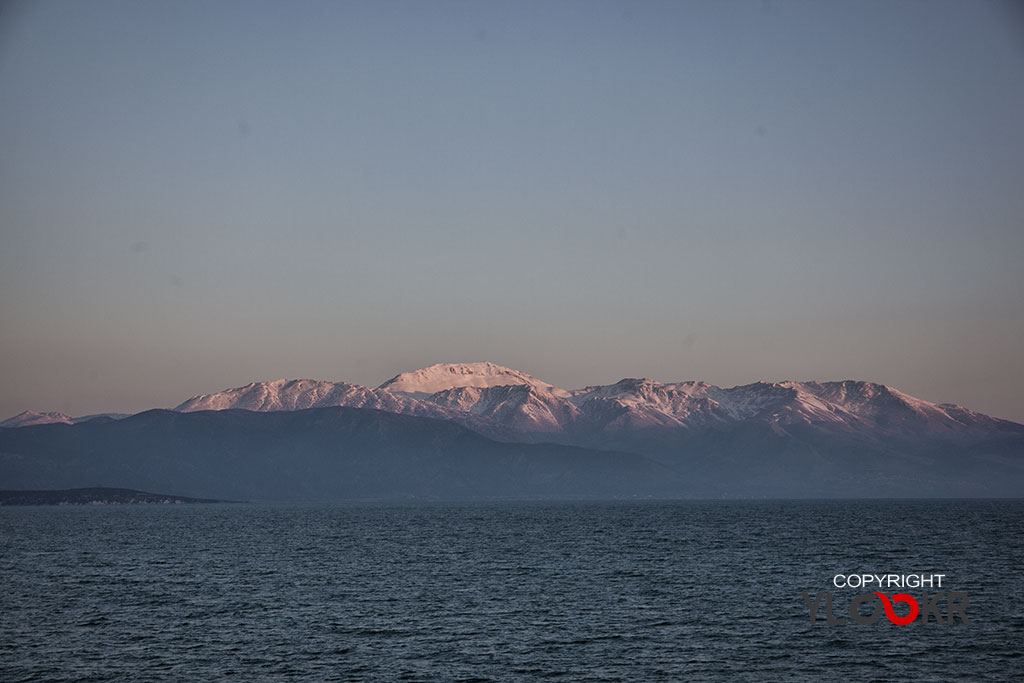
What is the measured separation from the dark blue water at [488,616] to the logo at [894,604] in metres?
1.73

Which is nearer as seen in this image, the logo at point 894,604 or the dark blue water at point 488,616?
the dark blue water at point 488,616

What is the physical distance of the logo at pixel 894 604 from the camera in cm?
6962

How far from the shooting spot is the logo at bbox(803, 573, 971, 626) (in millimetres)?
69625

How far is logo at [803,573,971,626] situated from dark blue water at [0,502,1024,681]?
1.73 meters

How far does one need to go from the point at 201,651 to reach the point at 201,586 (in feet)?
106

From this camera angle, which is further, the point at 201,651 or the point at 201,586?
the point at 201,586

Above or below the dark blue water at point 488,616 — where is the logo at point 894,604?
above

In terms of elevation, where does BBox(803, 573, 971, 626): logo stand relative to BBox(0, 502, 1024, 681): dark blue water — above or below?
above

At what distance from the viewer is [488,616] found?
243ft

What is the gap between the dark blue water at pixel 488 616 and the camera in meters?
56.5

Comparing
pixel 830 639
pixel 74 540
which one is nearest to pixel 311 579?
pixel 830 639

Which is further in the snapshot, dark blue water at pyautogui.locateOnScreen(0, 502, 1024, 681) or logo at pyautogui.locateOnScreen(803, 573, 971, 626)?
logo at pyautogui.locateOnScreen(803, 573, 971, 626)

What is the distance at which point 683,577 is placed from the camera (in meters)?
96.8

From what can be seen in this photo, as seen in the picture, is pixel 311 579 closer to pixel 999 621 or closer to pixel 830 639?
pixel 830 639
